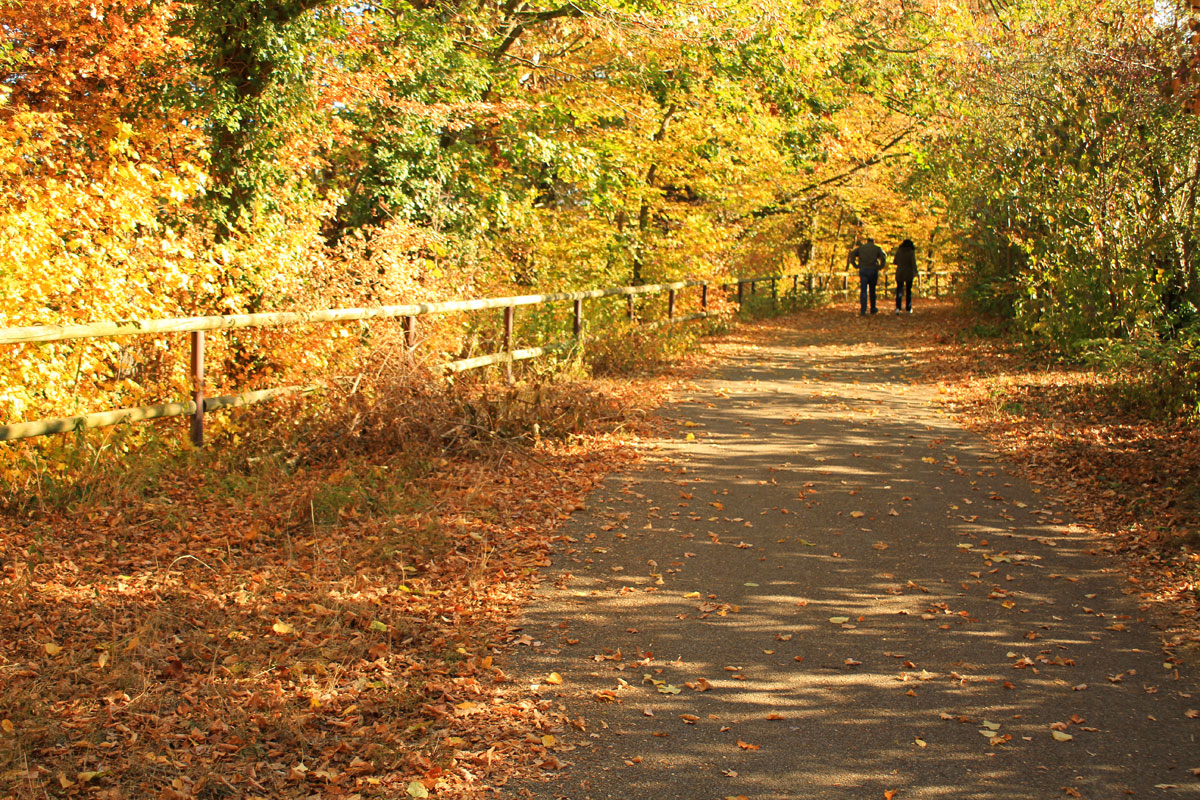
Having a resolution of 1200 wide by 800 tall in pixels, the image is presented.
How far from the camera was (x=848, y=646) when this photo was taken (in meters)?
5.05

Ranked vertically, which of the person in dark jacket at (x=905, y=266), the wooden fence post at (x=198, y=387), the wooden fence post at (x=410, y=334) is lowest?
the wooden fence post at (x=198, y=387)

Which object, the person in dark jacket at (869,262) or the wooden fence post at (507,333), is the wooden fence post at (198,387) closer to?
the wooden fence post at (507,333)

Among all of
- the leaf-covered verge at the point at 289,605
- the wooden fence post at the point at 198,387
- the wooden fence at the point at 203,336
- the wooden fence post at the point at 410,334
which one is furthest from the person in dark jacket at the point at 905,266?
the wooden fence post at the point at 198,387

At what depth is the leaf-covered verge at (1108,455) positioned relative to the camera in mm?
6199

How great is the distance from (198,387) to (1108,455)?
7.32 m

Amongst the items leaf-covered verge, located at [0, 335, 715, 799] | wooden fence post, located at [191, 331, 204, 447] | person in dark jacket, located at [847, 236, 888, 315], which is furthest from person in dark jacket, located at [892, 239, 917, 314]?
wooden fence post, located at [191, 331, 204, 447]

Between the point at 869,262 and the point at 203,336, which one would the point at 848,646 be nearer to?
the point at 203,336

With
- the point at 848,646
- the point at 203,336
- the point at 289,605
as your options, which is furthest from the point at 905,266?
the point at 289,605

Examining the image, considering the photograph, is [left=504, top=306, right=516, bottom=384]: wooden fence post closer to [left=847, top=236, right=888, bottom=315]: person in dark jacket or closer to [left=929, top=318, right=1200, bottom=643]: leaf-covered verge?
[left=929, top=318, right=1200, bottom=643]: leaf-covered verge

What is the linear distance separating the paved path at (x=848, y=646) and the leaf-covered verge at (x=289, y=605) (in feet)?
1.34

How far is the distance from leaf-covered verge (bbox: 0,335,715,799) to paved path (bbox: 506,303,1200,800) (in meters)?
0.41

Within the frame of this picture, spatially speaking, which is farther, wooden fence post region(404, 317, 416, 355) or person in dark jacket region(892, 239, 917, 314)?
person in dark jacket region(892, 239, 917, 314)

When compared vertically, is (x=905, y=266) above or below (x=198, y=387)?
above

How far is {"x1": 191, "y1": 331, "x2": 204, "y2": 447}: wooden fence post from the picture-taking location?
8.01 metres
